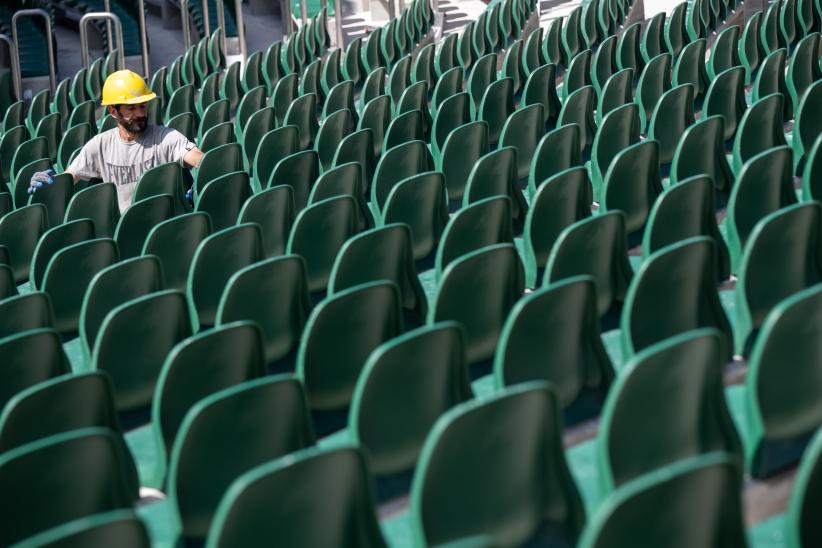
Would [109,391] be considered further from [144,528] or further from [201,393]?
[144,528]

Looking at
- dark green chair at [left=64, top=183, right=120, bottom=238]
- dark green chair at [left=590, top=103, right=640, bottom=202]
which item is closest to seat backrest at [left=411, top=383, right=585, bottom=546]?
dark green chair at [left=590, top=103, right=640, bottom=202]

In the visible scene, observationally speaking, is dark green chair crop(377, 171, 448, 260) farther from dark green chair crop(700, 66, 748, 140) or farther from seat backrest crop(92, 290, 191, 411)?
dark green chair crop(700, 66, 748, 140)

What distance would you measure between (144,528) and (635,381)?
22.2 inches

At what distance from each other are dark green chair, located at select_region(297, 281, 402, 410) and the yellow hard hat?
5.10ft

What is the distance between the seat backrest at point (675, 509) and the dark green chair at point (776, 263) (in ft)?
2.53

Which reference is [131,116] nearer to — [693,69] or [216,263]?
[216,263]

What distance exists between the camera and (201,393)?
180 centimetres

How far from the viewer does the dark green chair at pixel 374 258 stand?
2170mm

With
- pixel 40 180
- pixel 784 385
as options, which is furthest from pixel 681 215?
pixel 40 180

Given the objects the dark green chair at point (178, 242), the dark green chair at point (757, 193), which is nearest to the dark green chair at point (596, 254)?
the dark green chair at point (757, 193)

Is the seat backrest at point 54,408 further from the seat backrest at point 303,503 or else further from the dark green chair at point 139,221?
the dark green chair at point 139,221

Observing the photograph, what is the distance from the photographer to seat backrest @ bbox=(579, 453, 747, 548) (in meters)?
1.17

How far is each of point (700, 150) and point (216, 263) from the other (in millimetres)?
1003

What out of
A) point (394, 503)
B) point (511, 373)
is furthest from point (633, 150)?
point (394, 503)
